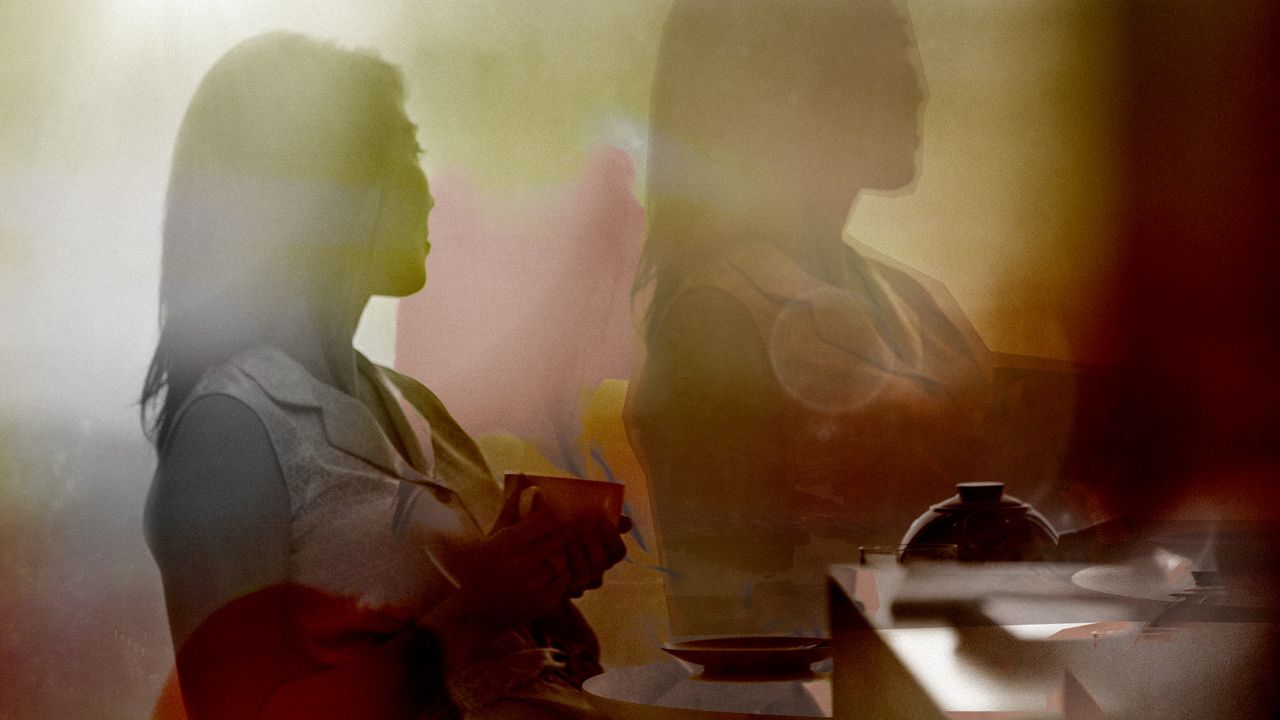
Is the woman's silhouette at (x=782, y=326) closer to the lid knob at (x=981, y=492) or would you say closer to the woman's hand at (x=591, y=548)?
the woman's hand at (x=591, y=548)

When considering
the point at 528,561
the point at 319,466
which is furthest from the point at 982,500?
the point at 319,466

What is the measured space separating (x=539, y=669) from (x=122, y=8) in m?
1.43

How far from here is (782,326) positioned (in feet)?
6.97

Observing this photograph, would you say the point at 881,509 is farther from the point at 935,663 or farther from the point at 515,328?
the point at 935,663

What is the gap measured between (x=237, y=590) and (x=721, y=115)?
1.23m

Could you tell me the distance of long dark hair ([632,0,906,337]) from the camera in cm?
211

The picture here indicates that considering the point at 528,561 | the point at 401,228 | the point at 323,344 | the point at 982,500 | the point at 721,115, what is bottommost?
the point at 528,561

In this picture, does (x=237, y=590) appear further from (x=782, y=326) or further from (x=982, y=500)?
(x=982, y=500)

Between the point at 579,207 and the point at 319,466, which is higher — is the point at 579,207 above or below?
above

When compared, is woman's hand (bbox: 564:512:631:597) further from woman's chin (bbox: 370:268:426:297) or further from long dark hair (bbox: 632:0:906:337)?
woman's chin (bbox: 370:268:426:297)

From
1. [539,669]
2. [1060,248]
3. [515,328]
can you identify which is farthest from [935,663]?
[1060,248]

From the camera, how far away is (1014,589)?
1367 millimetres

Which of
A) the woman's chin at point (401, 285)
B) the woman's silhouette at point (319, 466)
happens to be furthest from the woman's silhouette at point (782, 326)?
the woman's chin at point (401, 285)

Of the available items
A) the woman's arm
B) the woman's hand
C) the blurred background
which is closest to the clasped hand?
the woman's hand
